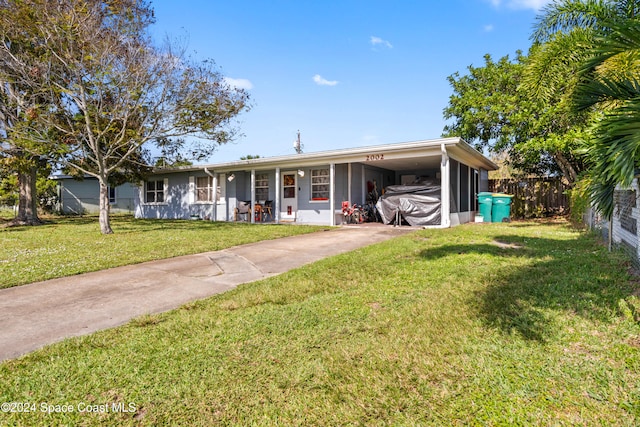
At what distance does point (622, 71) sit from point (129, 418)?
6947mm

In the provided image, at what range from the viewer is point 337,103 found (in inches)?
607

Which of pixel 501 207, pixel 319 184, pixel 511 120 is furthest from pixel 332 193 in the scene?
pixel 511 120

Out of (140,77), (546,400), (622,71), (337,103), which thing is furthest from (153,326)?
(337,103)

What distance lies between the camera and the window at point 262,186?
1545 centimetres

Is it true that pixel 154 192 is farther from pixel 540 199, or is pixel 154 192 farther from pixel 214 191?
pixel 540 199

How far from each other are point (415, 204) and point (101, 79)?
10427mm

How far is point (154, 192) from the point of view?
60.7ft

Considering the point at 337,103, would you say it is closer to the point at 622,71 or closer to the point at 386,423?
the point at 622,71

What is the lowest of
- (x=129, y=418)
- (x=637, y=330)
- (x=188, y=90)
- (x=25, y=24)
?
(x=129, y=418)

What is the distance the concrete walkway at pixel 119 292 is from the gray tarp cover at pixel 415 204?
5188 millimetres

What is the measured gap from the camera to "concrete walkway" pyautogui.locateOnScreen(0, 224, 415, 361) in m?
3.10

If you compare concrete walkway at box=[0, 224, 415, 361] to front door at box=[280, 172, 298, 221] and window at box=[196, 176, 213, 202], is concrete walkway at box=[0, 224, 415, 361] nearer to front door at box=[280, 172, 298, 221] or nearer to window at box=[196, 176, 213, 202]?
front door at box=[280, 172, 298, 221]

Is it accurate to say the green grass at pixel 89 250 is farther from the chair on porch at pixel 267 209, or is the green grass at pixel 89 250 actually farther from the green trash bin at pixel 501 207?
the green trash bin at pixel 501 207

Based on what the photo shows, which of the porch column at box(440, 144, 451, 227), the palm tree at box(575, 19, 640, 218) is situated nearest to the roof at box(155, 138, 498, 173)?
the porch column at box(440, 144, 451, 227)
